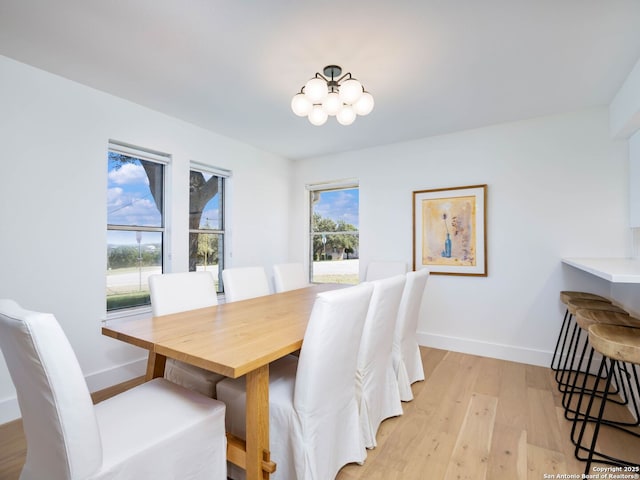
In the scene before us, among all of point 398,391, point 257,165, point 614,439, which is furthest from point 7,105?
point 614,439

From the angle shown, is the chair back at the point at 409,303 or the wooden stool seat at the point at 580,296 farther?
the wooden stool seat at the point at 580,296

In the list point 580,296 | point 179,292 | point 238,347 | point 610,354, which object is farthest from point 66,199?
point 580,296

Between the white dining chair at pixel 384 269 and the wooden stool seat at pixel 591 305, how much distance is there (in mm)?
1497

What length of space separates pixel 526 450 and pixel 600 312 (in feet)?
3.47

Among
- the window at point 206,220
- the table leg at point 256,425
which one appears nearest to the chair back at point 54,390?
the table leg at point 256,425

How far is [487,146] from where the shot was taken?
3.20 metres

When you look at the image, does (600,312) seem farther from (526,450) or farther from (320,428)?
(320,428)

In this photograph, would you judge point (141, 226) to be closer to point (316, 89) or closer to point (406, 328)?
point (316, 89)

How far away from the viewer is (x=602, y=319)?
6.38 ft

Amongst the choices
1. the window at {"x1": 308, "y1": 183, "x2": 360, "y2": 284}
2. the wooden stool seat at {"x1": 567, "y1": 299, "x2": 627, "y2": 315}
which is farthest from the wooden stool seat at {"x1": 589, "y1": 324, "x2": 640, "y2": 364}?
the window at {"x1": 308, "y1": 183, "x2": 360, "y2": 284}

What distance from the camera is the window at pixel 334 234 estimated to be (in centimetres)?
413

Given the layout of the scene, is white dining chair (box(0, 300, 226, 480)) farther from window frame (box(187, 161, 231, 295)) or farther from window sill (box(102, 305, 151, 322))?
window frame (box(187, 161, 231, 295))

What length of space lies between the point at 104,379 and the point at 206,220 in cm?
171

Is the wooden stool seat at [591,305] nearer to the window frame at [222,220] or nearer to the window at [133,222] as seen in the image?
the window frame at [222,220]
